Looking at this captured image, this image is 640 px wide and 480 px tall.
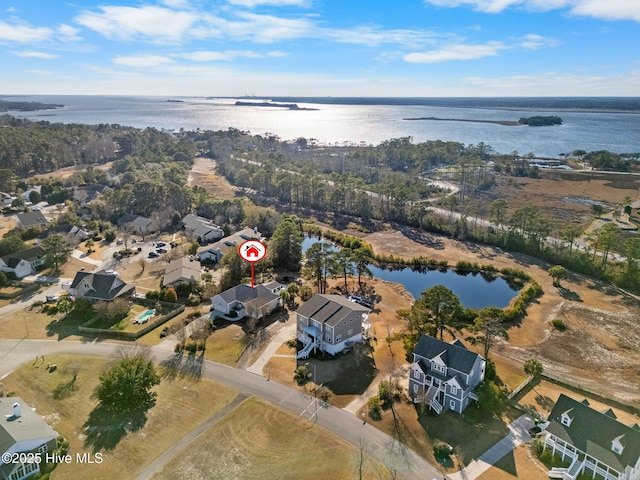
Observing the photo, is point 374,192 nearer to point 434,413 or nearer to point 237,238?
point 237,238

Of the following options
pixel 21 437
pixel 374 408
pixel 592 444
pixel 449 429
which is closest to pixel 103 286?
pixel 21 437

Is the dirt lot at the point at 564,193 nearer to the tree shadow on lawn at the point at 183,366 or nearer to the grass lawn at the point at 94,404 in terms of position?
the tree shadow on lawn at the point at 183,366

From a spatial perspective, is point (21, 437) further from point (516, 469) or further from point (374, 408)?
point (516, 469)

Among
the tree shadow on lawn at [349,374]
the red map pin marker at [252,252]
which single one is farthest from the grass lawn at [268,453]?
the red map pin marker at [252,252]

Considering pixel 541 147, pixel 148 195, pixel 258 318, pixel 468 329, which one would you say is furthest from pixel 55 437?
pixel 541 147

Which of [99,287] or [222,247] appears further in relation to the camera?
[222,247]

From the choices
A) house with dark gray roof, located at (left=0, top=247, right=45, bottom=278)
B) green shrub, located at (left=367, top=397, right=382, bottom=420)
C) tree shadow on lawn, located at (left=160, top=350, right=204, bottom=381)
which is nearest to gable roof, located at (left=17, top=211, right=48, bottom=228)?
house with dark gray roof, located at (left=0, top=247, right=45, bottom=278)
